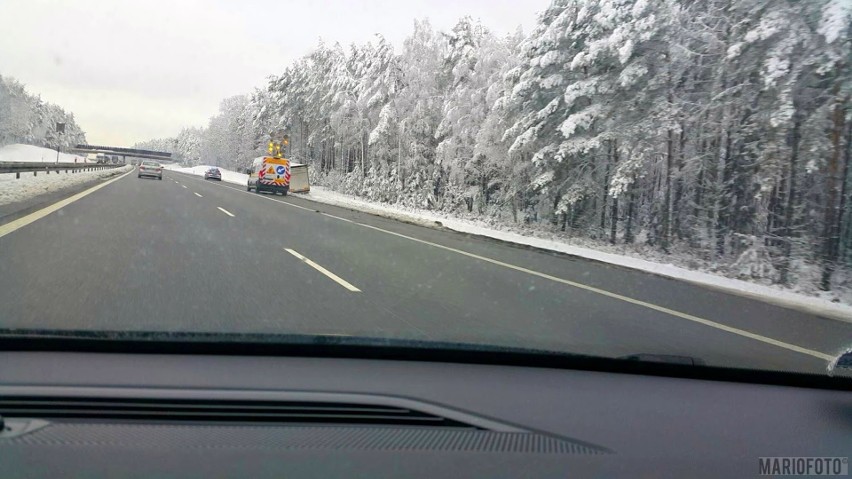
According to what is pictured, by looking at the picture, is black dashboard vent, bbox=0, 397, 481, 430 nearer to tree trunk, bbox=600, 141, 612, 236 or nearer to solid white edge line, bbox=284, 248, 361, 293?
solid white edge line, bbox=284, 248, 361, 293

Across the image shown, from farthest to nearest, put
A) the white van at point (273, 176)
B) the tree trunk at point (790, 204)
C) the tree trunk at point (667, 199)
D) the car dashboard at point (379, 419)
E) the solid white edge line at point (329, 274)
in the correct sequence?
the white van at point (273, 176)
the tree trunk at point (667, 199)
the tree trunk at point (790, 204)
the solid white edge line at point (329, 274)
the car dashboard at point (379, 419)

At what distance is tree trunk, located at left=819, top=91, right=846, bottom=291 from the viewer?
49.3ft

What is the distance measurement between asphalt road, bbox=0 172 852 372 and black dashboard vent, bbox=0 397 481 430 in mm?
1083

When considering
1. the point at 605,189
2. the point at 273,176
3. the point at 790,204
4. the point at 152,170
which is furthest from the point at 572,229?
the point at 152,170

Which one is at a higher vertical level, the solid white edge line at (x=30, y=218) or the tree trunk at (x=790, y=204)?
the tree trunk at (x=790, y=204)

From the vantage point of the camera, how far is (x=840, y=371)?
139 inches

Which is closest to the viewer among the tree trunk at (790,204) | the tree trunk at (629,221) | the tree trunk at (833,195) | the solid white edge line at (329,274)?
the solid white edge line at (329,274)

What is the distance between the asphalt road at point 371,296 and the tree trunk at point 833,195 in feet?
20.1

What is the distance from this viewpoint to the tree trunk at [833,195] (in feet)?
49.3

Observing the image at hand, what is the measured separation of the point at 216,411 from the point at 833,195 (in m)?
16.5

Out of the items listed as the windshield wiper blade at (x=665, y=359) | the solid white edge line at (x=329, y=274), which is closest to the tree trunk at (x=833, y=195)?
the solid white edge line at (x=329, y=274)

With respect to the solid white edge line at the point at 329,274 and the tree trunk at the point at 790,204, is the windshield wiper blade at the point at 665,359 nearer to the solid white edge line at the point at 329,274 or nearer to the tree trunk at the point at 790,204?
the solid white edge line at the point at 329,274

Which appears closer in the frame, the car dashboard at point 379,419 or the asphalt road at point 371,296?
the car dashboard at point 379,419

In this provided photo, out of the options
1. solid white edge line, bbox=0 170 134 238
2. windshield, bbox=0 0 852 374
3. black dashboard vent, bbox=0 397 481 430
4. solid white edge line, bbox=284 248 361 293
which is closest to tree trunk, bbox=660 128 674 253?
windshield, bbox=0 0 852 374
